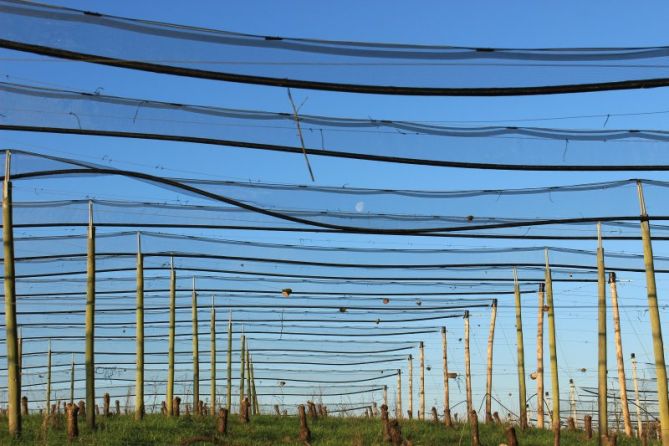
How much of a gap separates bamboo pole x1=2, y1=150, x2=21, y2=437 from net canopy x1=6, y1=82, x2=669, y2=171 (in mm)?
1760

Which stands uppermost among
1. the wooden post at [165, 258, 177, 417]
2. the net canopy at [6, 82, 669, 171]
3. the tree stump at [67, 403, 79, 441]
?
the net canopy at [6, 82, 669, 171]

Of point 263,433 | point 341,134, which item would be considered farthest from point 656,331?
point 263,433

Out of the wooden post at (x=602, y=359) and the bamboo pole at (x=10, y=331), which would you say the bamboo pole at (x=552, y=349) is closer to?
the wooden post at (x=602, y=359)

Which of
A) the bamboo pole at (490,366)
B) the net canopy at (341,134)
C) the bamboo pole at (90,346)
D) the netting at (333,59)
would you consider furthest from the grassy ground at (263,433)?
the netting at (333,59)

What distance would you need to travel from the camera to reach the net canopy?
32.9ft

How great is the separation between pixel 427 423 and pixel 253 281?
5.13 metres

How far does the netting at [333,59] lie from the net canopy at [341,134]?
1.50 metres

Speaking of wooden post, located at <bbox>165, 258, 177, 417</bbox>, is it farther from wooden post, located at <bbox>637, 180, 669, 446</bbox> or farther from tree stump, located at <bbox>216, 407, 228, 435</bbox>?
wooden post, located at <bbox>637, 180, 669, 446</bbox>

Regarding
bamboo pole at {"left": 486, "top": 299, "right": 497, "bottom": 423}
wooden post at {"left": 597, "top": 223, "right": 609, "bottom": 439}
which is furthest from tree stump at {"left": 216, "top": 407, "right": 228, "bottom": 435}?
bamboo pole at {"left": 486, "top": 299, "right": 497, "bottom": 423}

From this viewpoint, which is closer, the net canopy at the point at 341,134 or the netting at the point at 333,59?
the netting at the point at 333,59

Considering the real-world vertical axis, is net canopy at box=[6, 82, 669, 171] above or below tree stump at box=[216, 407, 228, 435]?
above

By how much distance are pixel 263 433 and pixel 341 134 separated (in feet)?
18.0

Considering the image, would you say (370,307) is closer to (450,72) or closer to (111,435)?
(111,435)

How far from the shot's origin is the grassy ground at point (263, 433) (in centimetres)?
1175
